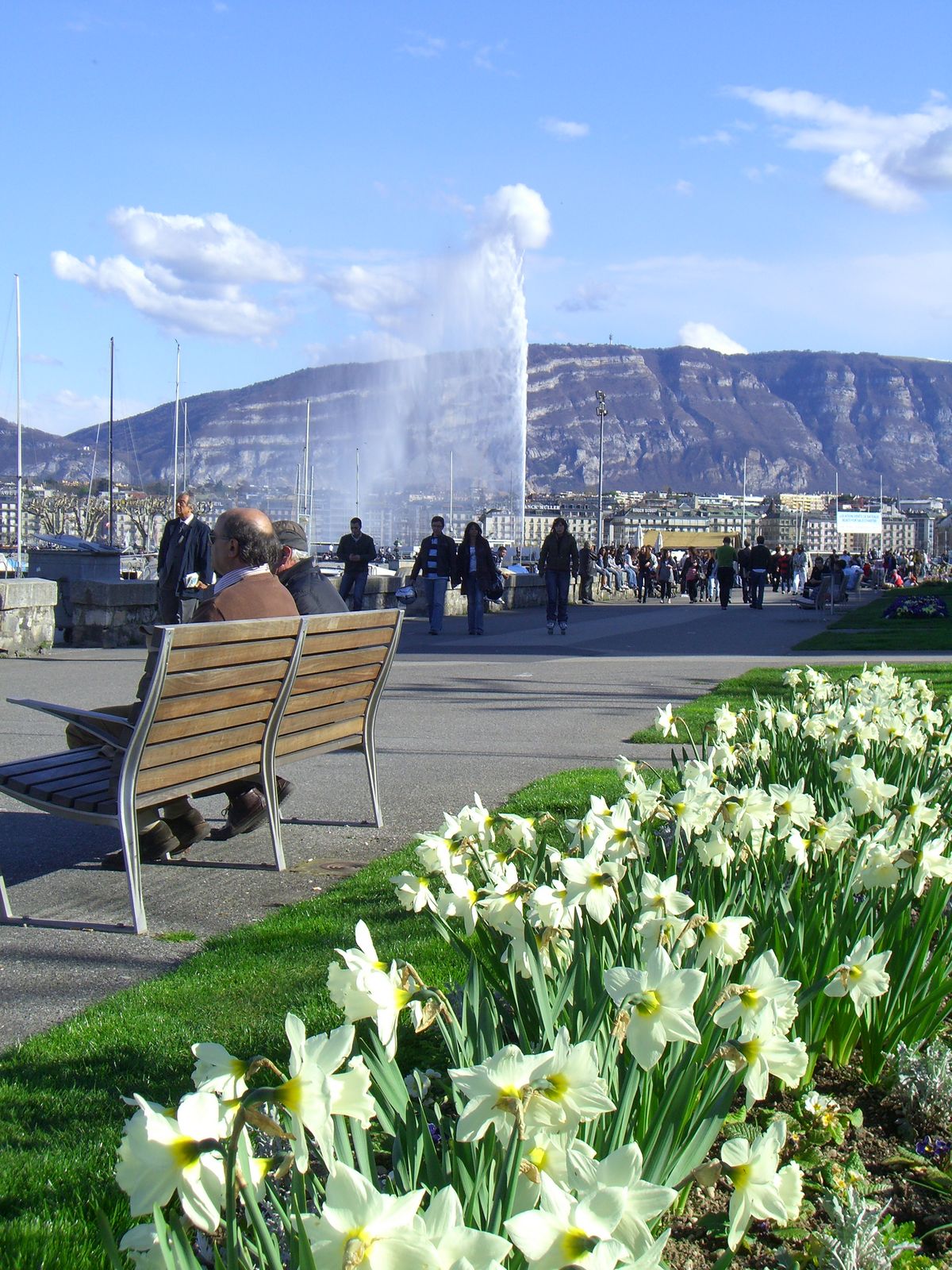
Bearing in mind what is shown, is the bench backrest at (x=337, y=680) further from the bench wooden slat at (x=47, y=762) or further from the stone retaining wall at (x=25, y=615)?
the stone retaining wall at (x=25, y=615)

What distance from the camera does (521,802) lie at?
237 inches

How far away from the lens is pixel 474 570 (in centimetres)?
1961

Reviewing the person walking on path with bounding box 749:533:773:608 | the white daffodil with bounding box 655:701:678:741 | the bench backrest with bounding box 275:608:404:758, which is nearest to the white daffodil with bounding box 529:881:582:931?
the white daffodil with bounding box 655:701:678:741

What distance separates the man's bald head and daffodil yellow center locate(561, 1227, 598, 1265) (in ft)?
14.9

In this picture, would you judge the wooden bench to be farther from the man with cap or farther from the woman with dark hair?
the woman with dark hair

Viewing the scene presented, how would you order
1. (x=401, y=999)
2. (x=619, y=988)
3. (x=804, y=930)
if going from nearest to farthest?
(x=619, y=988) → (x=401, y=999) → (x=804, y=930)

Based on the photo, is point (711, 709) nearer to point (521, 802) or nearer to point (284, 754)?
point (521, 802)

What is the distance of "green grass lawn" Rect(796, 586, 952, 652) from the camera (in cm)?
1698

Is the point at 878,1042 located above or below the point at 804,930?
below

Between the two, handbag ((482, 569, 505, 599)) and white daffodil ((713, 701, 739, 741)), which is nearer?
white daffodil ((713, 701, 739, 741))

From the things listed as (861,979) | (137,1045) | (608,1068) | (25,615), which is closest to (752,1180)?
(608,1068)

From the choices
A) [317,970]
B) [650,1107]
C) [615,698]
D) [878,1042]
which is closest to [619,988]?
[650,1107]

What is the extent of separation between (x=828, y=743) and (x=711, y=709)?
446 cm

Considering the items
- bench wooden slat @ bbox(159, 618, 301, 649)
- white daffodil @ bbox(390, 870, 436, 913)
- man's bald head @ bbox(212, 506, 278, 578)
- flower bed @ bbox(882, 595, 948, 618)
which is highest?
man's bald head @ bbox(212, 506, 278, 578)
